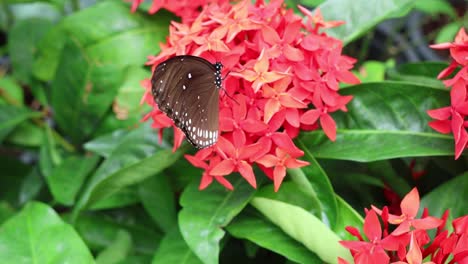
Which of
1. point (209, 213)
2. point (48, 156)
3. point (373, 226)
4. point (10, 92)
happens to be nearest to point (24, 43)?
point (10, 92)

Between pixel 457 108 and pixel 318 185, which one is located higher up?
pixel 457 108

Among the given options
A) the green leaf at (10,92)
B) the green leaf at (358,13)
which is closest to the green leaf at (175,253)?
the green leaf at (358,13)

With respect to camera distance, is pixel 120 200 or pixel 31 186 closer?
pixel 120 200

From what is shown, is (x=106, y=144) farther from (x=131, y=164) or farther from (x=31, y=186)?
(x=31, y=186)

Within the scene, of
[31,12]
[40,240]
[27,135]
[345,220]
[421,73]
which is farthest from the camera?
[31,12]

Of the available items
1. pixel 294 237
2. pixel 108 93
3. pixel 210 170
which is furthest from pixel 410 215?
pixel 108 93

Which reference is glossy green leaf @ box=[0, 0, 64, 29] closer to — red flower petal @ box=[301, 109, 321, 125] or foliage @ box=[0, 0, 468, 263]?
foliage @ box=[0, 0, 468, 263]

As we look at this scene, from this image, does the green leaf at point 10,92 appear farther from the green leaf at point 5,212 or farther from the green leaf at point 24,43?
the green leaf at point 5,212

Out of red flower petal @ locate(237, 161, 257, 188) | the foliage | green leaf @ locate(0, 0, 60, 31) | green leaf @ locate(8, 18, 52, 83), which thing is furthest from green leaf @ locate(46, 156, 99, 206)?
green leaf @ locate(0, 0, 60, 31)
